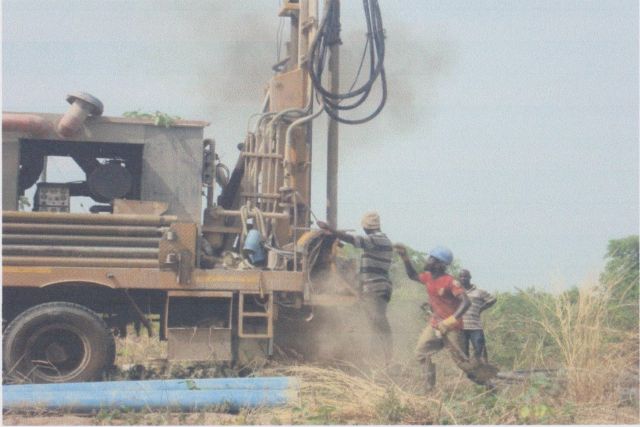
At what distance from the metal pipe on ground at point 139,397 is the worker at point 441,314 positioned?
5.13ft

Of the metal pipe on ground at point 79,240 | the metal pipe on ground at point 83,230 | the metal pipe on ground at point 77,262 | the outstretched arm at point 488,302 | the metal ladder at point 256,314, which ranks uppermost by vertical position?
the metal pipe on ground at point 83,230

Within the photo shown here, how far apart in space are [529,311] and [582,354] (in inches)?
194

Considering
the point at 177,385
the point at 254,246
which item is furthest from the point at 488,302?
the point at 177,385

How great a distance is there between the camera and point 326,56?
1097 cm

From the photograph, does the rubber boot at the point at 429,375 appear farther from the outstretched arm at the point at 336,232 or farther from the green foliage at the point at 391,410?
the outstretched arm at the point at 336,232

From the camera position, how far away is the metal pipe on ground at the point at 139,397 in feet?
26.9

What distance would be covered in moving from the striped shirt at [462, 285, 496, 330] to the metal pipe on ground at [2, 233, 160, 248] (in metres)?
3.28

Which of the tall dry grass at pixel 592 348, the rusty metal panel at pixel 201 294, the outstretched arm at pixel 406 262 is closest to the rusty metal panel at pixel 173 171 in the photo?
the rusty metal panel at pixel 201 294

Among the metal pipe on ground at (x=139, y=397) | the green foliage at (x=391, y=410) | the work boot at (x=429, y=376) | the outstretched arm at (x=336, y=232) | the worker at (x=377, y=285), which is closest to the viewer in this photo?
the green foliage at (x=391, y=410)

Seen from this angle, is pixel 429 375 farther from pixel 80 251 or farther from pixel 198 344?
pixel 80 251

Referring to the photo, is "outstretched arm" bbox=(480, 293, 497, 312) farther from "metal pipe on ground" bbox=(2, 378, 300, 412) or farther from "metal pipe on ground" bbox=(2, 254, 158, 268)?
"metal pipe on ground" bbox=(2, 254, 158, 268)

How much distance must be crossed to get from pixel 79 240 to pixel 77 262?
232 millimetres

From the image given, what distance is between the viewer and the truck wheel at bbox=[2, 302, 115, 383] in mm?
9344

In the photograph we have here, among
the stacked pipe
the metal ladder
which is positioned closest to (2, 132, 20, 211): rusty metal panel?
the stacked pipe
